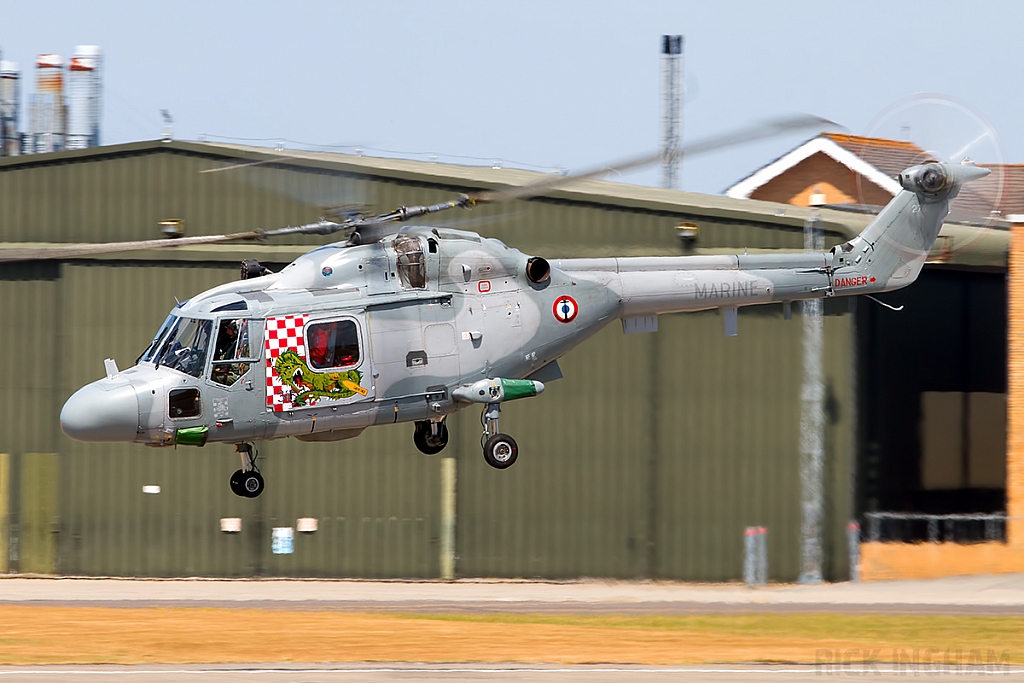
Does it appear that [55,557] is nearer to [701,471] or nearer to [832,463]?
[701,471]

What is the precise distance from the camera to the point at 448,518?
32438 millimetres

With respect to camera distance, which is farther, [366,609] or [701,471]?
[701,471]

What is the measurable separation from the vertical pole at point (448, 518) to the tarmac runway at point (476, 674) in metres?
7.41

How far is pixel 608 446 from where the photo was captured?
32406 millimetres

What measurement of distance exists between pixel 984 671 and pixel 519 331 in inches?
496

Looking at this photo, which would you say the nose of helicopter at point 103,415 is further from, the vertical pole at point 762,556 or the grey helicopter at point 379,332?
the vertical pole at point 762,556

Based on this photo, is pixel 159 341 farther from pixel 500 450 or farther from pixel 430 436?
pixel 500 450

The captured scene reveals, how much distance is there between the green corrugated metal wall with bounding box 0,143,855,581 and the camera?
105ft

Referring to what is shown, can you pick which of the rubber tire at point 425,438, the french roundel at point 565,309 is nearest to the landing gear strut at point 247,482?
the rubber tire at point 425,438

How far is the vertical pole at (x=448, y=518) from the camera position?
32438 millimetres

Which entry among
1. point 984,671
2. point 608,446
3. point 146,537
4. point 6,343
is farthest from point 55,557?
point 984,671

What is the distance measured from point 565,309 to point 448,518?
47.9ft

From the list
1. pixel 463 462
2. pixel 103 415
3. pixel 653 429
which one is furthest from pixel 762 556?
pixel 103 415

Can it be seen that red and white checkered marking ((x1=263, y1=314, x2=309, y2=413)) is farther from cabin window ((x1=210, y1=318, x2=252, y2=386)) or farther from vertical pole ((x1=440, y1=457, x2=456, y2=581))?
vertical pole ((x1=440, y1=457, x2=456, y2=581))
